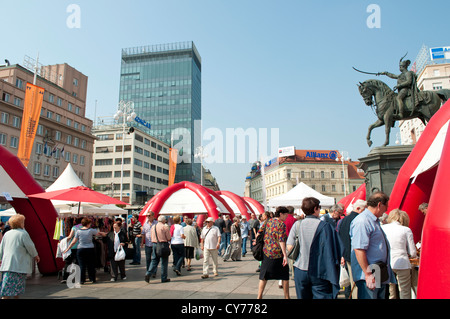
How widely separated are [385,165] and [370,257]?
8392mm

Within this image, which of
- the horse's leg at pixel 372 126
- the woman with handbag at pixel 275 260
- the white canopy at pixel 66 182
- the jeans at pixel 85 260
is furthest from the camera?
the white canopy at pixel 66 182

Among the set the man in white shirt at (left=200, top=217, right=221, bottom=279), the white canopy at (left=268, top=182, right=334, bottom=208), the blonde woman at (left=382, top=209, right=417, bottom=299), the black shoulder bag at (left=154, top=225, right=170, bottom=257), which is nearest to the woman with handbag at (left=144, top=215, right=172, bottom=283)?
the black shoulder bag at (left=154, top=225, right=170, bottom=257)

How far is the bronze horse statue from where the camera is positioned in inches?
474

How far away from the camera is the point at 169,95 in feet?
321

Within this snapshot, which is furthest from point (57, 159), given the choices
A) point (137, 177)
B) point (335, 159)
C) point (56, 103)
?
point (335, 159)

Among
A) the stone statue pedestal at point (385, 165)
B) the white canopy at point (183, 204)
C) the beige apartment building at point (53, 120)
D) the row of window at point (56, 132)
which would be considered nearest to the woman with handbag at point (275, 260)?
the stone statue pedestal at point (385, 165)

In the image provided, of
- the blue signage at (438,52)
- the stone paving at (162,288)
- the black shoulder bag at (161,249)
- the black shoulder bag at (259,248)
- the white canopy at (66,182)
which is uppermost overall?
the blue signage at (438,52)

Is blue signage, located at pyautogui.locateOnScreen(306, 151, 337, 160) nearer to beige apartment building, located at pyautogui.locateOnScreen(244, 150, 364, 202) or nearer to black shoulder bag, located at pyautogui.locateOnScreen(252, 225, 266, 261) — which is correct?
beige apartment building, located at pyautogui.locateOnScreen(244, 150, 364, 202)

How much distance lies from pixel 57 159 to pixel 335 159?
205ft

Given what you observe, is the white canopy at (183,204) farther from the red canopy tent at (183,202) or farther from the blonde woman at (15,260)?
the blonde woman at (15,260)

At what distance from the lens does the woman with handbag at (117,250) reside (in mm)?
9000

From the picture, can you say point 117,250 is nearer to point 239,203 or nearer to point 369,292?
point 369,292

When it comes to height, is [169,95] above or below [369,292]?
above

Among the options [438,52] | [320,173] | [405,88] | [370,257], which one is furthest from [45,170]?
[438,52]
